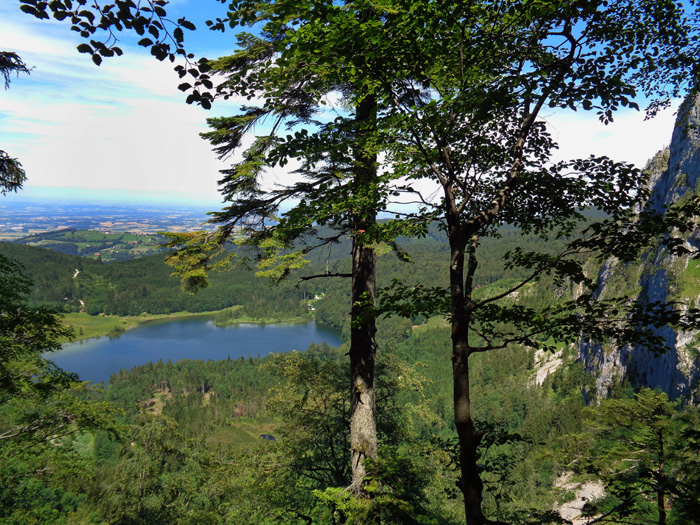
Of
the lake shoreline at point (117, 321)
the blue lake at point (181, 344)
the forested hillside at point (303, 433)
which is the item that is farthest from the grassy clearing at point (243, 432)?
the lake shoreline at point (117, 321)

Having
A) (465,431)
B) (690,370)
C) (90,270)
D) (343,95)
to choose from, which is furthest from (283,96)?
(90,270)

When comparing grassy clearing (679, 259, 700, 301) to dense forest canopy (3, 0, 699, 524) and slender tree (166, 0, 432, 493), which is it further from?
slender tree (166, 0, 432, 493)

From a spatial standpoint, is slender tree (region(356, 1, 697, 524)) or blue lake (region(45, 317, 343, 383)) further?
blue lake (region(45, 317, 343, 383))

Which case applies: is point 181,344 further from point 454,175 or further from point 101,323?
point 454,175

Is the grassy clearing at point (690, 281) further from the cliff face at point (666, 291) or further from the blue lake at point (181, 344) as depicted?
the blue lake at point (181, 344)

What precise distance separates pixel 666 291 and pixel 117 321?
17978 cm

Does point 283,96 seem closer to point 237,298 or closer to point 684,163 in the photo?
point 684,163

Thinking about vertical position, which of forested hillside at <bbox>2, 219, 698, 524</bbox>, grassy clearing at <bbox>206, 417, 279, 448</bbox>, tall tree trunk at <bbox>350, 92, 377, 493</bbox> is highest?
tall tree trunk at <bbox>350, 92, 377, 493</bbox>

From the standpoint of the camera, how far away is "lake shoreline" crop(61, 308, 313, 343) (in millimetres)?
136625

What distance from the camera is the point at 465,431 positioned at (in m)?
3.27

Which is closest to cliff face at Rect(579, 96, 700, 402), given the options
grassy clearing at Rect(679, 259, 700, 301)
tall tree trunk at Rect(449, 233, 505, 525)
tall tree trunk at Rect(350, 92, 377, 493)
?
grassy clearing at Rect(679, 259, 700, 301)

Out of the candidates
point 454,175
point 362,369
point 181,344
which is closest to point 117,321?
point 181,344

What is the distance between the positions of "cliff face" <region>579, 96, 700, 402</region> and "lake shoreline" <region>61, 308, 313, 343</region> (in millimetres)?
121466

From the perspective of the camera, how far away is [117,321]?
15325cm
